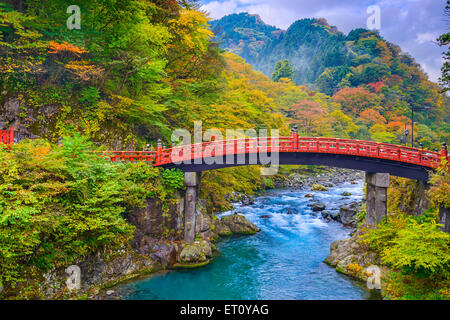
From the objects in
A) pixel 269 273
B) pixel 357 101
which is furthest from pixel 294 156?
pixel 357 101

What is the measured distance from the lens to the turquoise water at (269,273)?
1570 cm

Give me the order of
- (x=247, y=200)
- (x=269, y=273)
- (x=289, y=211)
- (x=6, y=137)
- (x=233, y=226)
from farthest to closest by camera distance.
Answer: (x=247, y=200) < (x=289, y=211) < (x=233, y=226) < (x=269, y=273) < (x=6, y=137)

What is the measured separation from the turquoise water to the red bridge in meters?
6.53

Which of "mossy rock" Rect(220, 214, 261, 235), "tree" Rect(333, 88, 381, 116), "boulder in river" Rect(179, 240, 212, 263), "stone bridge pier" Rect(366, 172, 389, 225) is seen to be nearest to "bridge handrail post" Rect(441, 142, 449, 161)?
"stone bridge pier" Rect(366, 172, 389, 225)

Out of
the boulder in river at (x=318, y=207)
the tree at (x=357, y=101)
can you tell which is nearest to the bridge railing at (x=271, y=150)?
the boulder in river at (x=318, y=207)

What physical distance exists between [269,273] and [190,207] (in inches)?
256

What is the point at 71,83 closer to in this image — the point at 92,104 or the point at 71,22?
the point at 92,104

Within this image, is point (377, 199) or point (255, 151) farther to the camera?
point (377, 199)

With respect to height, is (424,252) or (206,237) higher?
(424,252)

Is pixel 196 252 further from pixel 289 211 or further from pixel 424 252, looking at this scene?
pixel 289 211

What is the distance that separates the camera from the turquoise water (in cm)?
1570

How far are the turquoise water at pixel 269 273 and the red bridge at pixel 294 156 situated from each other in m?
6.53

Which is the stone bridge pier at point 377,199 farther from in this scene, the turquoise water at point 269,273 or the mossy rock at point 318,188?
the mossy rock at point 318,188

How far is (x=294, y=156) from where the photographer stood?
20906mm
